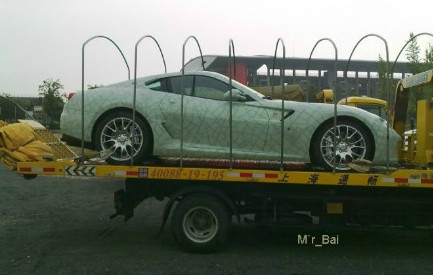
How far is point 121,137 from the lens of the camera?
6.11 meters

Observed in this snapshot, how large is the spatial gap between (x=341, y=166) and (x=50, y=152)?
3994 mm

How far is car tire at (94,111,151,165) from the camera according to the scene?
19.9ft

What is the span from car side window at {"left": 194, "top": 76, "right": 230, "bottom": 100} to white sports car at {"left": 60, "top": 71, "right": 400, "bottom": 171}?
74mm

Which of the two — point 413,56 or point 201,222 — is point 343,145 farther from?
point 413,56

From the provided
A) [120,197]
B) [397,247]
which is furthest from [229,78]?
[397,247]

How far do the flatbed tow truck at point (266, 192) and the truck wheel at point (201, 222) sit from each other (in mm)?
13

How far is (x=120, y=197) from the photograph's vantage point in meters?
6.23

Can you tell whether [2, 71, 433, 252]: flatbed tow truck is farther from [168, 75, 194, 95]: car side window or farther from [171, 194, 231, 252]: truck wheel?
[168, 75, 194, 95]: car side window

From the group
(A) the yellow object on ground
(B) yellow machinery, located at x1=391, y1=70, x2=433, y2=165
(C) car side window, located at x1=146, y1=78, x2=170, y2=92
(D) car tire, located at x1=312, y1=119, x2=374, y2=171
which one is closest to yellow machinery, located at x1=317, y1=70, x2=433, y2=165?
(B) yellow machinery, located at x1=391, y1=70, x2=433, y2=165

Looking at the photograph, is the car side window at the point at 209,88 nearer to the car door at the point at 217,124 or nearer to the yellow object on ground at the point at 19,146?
the car door at the point at 217,124

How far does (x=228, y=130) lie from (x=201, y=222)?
4.14 feet

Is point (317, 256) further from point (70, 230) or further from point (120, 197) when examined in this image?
point (70, 230)

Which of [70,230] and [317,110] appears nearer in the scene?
[317,110]

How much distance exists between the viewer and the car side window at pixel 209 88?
6273 millimetres
